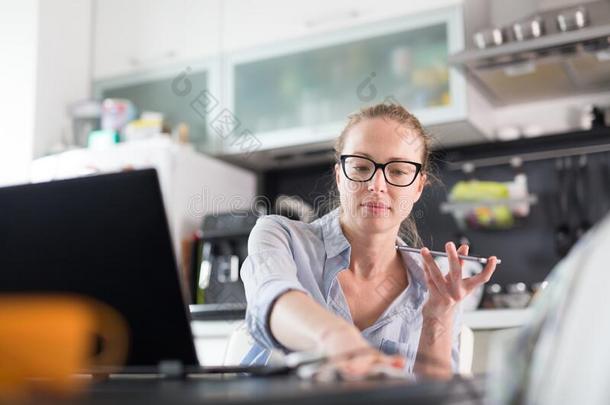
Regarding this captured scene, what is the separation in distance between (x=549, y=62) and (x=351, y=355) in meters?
2.04

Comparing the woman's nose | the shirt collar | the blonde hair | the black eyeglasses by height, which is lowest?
the shirt collar

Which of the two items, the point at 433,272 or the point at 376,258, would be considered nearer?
the point at 433,272

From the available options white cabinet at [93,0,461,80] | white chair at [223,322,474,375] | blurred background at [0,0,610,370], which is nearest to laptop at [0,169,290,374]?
white chair at [223,322,474,375]

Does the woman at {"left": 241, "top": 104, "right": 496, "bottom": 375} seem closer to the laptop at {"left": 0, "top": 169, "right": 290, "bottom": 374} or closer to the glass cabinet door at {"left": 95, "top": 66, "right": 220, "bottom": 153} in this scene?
the laptop at {"left": 0, "top": 169, "right": 290, "bottom": 374}

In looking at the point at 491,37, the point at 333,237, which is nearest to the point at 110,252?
the point at 333,237

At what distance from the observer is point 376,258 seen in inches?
55.6

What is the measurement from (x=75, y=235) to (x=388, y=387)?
44 centimetres

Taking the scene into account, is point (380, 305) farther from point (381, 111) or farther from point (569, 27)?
point (569, 27)

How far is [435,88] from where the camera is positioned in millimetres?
2645

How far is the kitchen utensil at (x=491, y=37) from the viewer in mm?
2398

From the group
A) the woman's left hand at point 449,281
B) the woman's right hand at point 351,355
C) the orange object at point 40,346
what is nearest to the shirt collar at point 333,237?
the woman's left hand at point 449,281

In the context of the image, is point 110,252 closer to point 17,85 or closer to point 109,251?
point 109,251

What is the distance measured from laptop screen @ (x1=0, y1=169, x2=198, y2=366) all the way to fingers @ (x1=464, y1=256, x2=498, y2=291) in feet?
1.63

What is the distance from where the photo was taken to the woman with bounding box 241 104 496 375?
1.16 m
